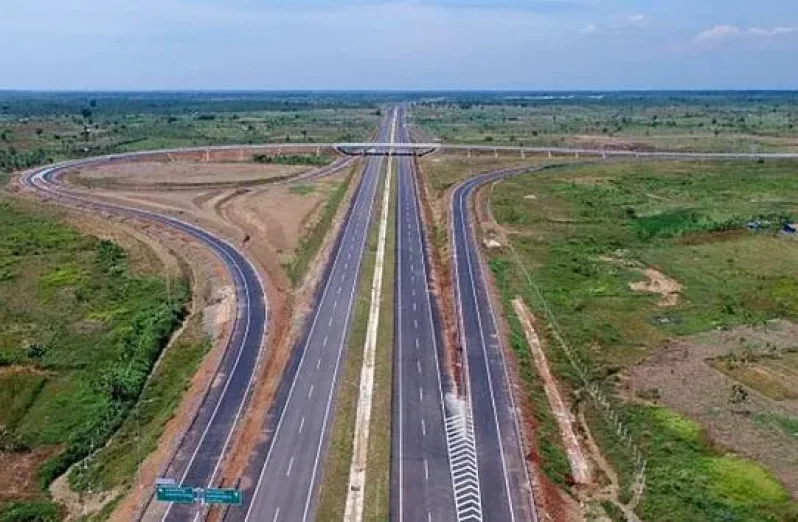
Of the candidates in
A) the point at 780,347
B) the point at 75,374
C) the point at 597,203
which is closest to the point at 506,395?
the point at 780,347

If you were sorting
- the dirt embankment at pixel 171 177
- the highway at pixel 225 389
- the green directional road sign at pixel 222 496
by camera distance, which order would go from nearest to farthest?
the green directional road sign at pixel 222 496 < the highway at pixel 225 389 < the dirt embankment at pixel 171 177

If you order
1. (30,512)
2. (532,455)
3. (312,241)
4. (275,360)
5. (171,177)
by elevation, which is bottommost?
(30,512)

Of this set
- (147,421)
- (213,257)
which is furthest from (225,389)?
(213,257)

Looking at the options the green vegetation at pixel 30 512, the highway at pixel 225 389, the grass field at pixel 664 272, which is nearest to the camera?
the green vegetation at pixel 30 512

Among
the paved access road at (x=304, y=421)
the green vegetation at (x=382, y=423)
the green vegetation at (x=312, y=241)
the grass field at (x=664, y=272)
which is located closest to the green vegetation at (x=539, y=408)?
the grass field at (x=664, y=272)

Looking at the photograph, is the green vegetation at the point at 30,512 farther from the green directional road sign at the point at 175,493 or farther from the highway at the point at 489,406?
the highway at the point at 489,406

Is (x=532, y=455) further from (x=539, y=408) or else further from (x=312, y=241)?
(x=312, y=241)
